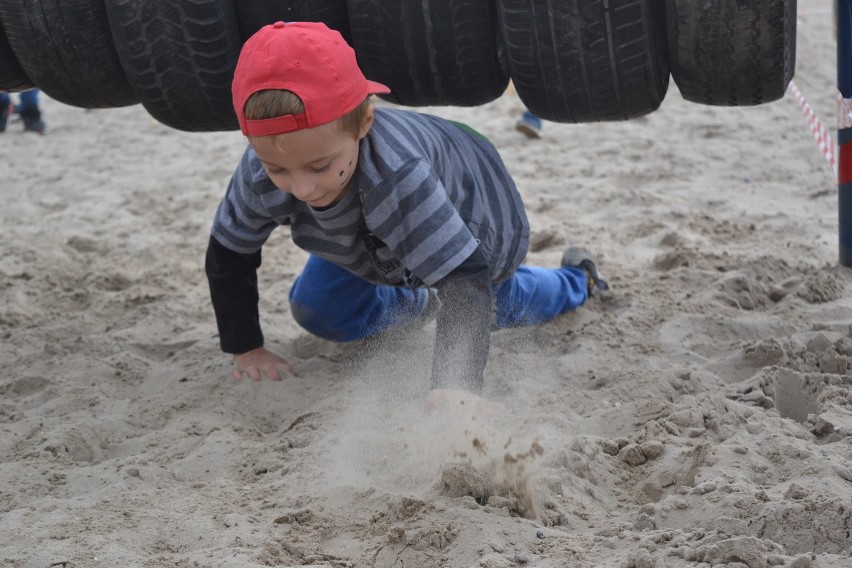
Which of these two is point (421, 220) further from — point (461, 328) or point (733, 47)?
point (733, 47)

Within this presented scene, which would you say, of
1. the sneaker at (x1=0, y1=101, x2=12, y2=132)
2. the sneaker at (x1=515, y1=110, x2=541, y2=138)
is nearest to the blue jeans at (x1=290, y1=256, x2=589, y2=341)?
the sneaker at (x1=515, y1=110, x2=541, y2=138)

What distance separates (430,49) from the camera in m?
2.73

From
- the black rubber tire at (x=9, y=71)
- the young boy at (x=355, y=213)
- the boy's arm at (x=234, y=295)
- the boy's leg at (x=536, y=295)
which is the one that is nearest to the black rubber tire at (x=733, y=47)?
the young boy at (x=355, y=213)

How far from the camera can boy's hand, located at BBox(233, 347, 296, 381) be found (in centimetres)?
297

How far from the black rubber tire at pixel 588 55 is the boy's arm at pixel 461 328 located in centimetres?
56

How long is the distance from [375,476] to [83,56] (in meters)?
1.53

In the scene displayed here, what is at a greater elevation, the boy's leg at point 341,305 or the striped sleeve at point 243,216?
the striped sleeve at point 243,216

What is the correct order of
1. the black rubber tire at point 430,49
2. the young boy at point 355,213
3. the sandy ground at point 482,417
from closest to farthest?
the sandy ground at point 482,417, the young boy at point 355,213, the black rubber tire at point 430,49

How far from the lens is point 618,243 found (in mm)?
3957

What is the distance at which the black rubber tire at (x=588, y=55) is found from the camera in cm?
253

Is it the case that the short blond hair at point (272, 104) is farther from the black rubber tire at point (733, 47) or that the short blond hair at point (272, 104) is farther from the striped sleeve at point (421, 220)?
the black rubber tire at point (733, 47)

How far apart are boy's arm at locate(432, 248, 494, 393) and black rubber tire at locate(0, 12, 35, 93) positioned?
159 centimetres

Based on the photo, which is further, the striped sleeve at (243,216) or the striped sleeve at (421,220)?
the striped sleeve at (243,216)

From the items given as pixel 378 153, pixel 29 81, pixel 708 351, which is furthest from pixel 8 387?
pixel 708 351
